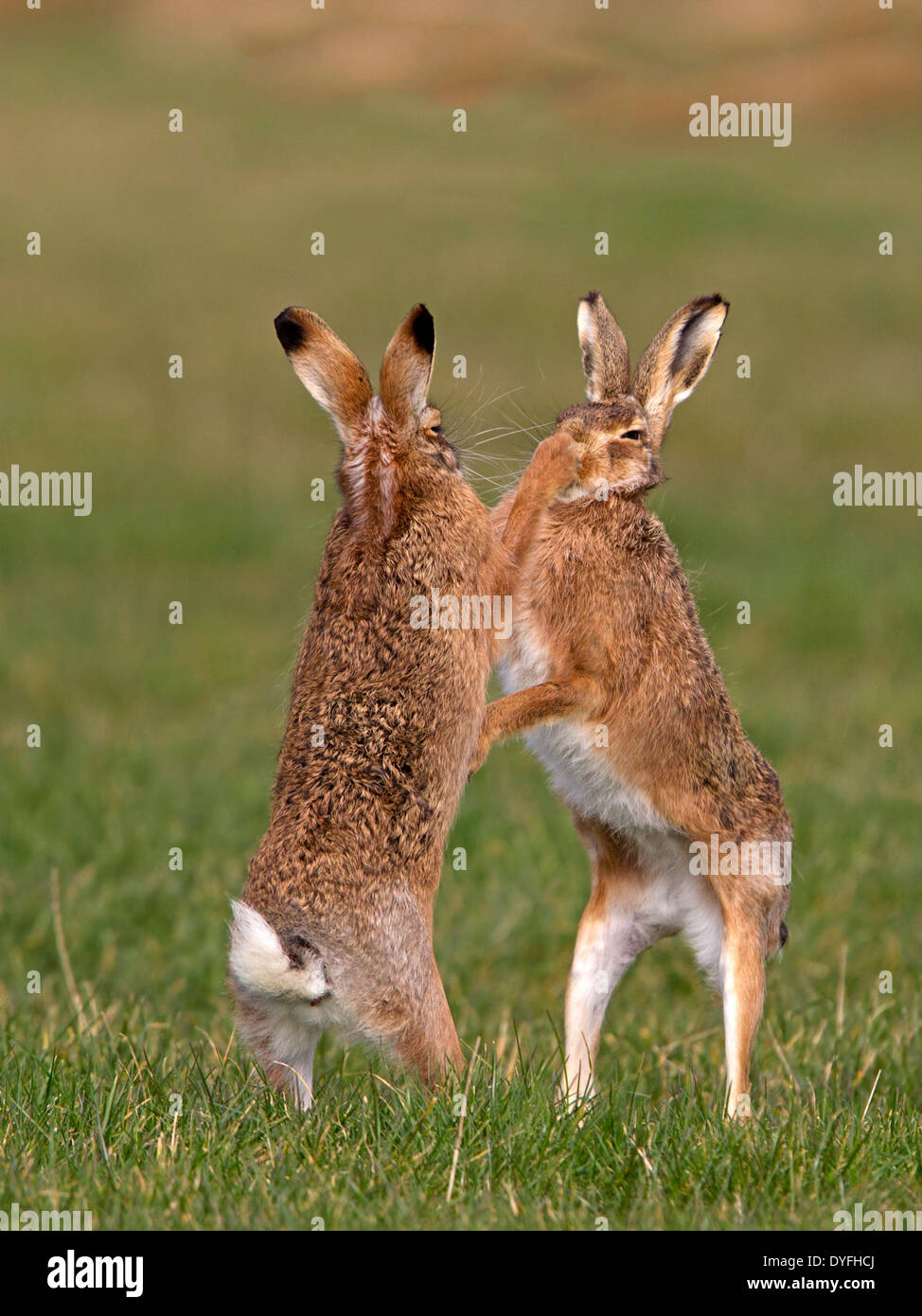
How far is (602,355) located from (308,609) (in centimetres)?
129

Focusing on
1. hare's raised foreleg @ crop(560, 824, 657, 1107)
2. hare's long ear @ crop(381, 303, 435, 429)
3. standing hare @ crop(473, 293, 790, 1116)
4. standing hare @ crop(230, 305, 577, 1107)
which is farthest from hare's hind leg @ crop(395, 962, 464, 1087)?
hare's long ear @ crop(381, 303, 435, 429)

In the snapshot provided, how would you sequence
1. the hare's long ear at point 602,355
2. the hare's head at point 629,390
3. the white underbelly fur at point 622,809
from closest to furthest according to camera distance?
the white underbelly fur at point 622,809 < the hare's head at point 629,390 < the hare's long ear at point 602,355

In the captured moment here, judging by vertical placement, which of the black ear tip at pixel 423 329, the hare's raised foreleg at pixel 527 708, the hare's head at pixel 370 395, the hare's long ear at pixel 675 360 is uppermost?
the hare's long ear at pixel 675 360

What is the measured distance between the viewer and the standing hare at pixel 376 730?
439 cm

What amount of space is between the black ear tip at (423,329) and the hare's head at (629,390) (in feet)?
2.28

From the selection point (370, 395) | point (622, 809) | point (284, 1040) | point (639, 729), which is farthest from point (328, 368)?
point (284, 1040)

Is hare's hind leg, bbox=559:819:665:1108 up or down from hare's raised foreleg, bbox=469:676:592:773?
down

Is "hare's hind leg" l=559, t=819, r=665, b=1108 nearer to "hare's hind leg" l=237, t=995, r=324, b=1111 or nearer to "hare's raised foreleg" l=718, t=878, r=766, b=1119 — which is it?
"hare's raised foreleg" l=718, t=878, r=766, b=1119

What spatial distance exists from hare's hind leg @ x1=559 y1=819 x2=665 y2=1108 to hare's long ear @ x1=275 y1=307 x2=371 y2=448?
4.90ft

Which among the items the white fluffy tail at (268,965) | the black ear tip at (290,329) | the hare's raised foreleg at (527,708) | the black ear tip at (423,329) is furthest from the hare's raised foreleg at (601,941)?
the black ear tip at (290,329)

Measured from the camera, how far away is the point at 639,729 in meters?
5.09

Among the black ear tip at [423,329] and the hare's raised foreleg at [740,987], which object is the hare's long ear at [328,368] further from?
the hare's raised foreleg at [740,987]

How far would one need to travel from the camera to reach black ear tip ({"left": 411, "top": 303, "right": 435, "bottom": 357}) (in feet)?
15.4
